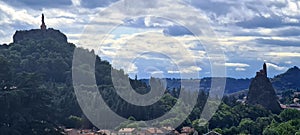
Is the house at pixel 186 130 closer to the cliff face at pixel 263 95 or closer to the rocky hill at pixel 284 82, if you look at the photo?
the cliff face at pixel 263 95

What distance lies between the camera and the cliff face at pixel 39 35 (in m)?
96.1

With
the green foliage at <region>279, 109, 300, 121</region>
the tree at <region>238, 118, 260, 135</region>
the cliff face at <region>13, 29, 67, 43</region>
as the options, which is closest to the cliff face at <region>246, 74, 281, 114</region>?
the green foliage at <region>279, 109, 300, 121</region>

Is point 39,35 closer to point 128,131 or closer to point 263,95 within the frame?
point 263,95

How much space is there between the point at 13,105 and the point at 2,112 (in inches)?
29.6

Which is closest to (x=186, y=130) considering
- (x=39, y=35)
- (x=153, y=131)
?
(x=153, y=131)

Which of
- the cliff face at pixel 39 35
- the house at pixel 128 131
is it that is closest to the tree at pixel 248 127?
the house at pixel 128 131

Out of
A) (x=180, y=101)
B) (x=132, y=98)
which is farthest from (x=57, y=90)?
(x=180, y=101)

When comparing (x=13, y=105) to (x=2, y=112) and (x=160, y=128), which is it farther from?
(x=160, y=128)

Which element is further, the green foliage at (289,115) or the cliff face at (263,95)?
the cliff face at (263,95)

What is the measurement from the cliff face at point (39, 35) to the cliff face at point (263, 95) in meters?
27.7

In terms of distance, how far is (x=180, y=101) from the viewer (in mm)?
78062

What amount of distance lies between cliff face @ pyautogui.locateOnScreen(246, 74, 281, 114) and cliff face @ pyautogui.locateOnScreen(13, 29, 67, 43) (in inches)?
1092

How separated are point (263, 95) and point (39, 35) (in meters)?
32.1

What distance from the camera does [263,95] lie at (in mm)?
100125
